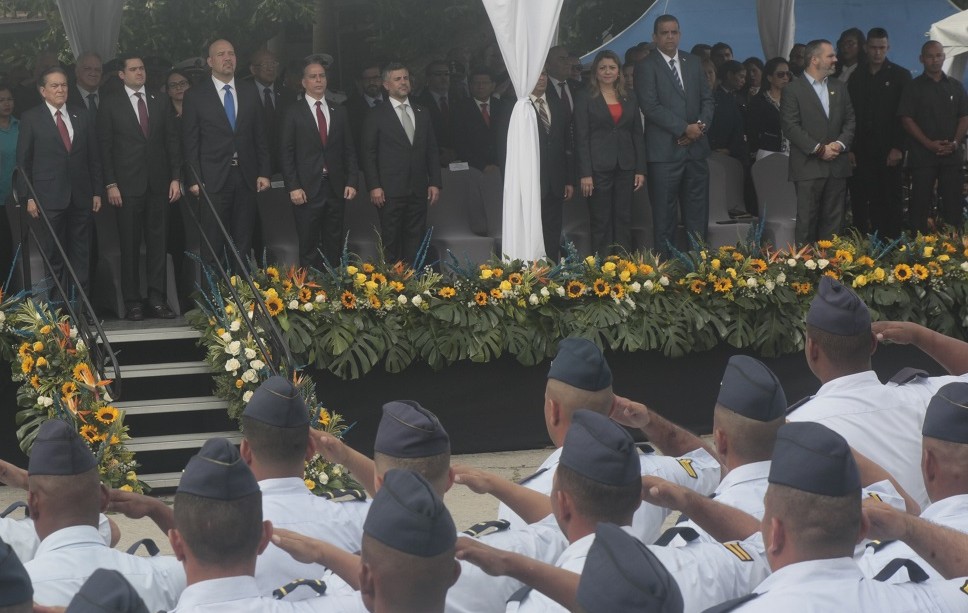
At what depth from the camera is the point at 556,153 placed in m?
11.2

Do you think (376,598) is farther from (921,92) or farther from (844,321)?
(921,92)

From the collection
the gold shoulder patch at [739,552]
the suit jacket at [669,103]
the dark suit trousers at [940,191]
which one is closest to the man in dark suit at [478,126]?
the suit jacket at [669,103]

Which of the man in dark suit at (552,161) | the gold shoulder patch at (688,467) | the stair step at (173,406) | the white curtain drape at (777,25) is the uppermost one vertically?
the white curtain drape at (777,25)

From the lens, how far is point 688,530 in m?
3.88

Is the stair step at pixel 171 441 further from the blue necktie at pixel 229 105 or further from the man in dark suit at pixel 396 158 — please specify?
the blue necktie at pixel 229 105

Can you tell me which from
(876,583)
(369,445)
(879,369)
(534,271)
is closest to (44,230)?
(369,445)

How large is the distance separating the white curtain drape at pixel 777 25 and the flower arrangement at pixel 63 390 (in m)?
8.75

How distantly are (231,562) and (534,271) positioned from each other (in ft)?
21.3

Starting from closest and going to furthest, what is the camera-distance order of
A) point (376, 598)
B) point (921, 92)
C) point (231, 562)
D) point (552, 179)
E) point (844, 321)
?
1. point (376, 598)
2. point (231, 562)
3. point (844, 321)
4. point (552, 179)
5. point (921, 92)

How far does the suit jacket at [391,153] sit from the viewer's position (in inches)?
427

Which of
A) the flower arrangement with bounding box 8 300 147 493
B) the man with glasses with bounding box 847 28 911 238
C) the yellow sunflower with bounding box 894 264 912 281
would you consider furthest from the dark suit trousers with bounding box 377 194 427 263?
the man with glasses with bounding box 847 28 911 238

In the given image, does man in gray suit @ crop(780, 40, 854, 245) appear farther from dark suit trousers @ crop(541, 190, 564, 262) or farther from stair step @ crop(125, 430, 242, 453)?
stair step @ crop(125, 430, 242, 453)

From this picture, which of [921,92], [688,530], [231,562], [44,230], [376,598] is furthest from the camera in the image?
[921,92]

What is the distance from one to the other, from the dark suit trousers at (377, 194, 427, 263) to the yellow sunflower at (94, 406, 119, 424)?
3156 mm
